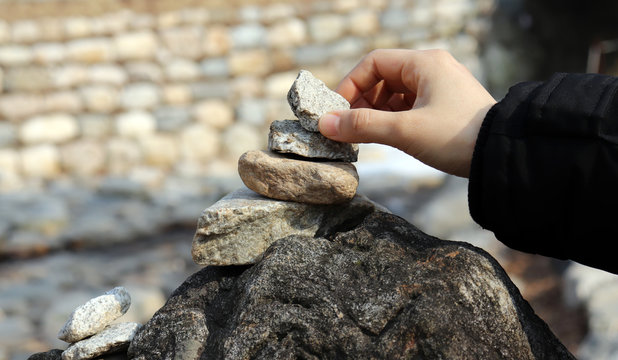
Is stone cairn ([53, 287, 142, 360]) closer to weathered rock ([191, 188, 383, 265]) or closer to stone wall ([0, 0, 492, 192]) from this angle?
weathered rock ([191, 188, 383, 265])

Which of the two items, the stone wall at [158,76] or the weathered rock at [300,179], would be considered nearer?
the weathered rock at [300,179]

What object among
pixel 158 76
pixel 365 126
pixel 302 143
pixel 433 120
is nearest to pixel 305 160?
pixel 302 143

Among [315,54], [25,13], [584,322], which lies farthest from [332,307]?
[315,54]

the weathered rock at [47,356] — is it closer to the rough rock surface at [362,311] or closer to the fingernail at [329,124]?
the rough rock surface at [362,311]

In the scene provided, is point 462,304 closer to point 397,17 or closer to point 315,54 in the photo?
point 315,54

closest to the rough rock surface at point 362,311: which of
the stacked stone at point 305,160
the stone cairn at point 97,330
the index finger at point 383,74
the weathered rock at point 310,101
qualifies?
the stone cairn at point 97,330

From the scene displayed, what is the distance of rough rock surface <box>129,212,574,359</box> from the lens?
Answer: 1894mm

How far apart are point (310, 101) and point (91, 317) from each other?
3.94 feet

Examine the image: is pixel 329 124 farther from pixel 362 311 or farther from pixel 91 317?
pixel 91 317

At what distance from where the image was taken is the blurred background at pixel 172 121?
231 inches

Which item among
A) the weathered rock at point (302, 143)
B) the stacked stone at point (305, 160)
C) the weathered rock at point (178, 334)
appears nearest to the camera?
the weathered rock at point (178, 334)

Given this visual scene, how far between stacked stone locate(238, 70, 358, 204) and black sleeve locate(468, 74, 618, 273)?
562 mm

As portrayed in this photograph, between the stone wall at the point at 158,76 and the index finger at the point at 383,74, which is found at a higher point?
the index finger at the point at 383,74

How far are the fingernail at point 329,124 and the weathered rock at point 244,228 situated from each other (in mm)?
303
